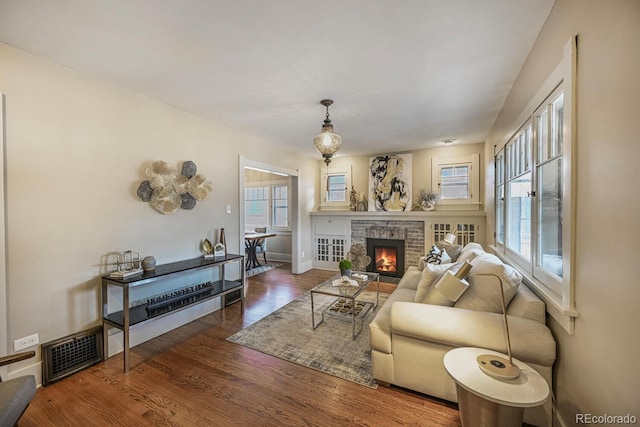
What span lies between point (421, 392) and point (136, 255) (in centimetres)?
290

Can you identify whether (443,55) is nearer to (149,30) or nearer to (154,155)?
(149,30)

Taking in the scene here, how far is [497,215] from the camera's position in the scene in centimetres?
357

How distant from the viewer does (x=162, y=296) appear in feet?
9.38

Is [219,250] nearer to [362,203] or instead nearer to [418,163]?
[362,203]

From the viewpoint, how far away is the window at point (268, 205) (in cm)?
698

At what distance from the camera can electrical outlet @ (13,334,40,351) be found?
1937 millimetres

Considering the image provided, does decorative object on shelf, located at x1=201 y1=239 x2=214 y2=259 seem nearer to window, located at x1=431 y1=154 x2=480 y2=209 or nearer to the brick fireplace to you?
the brick fireplace

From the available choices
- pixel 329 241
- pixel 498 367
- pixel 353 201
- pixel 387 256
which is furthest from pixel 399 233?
pixel 498 367

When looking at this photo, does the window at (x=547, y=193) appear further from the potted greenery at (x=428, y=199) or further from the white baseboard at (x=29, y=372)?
the white baseboard at (x=29, y=372)

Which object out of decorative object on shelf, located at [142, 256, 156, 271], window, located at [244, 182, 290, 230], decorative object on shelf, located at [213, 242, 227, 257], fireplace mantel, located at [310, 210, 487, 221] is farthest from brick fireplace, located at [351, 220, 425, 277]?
decorative object on shelf, located at [142, 256, 156, 271]

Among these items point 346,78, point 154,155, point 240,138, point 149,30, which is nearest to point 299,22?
point 346,78

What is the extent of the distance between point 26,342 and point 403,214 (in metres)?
5.04

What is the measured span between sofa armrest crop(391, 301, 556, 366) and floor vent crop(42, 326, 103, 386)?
264 centimetres

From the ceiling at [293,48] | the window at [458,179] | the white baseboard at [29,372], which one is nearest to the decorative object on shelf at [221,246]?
the ceiling at [293,48]
